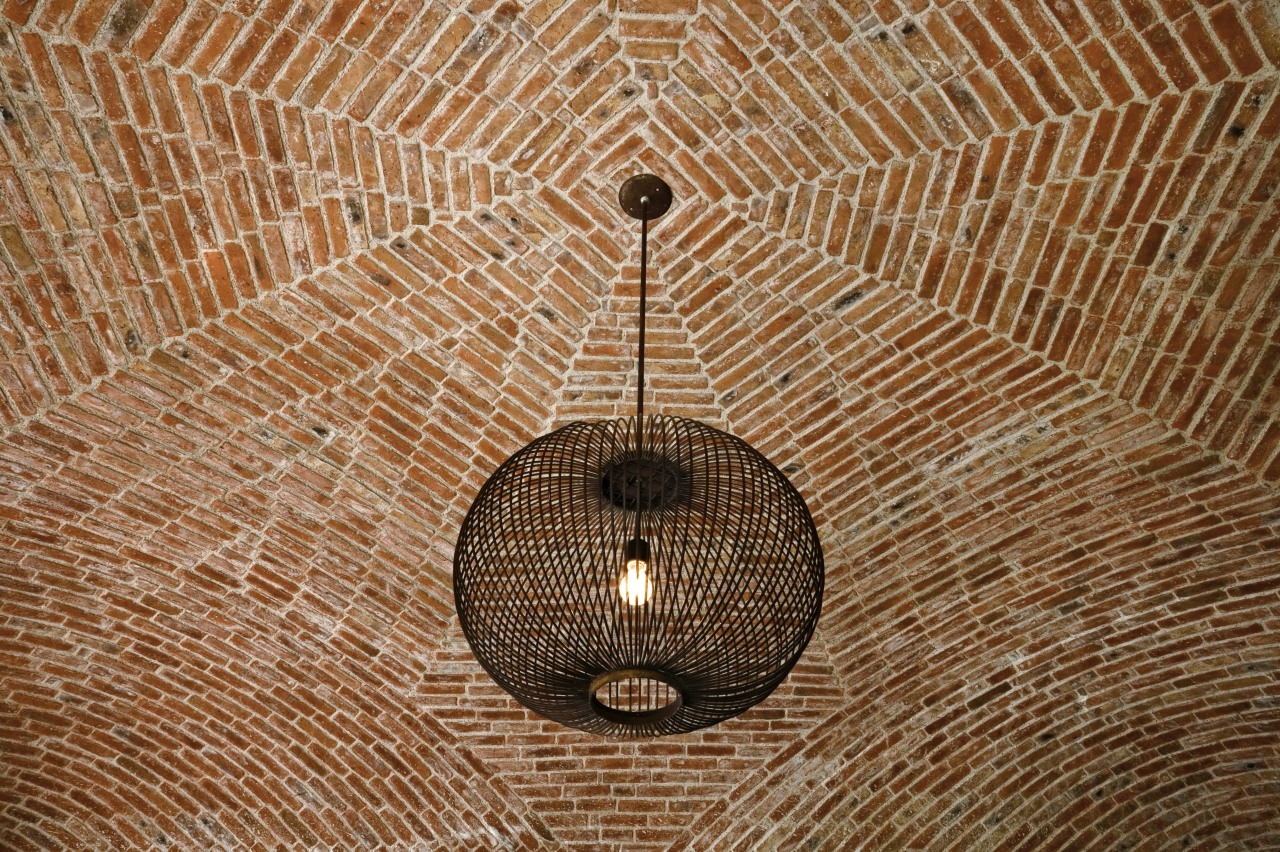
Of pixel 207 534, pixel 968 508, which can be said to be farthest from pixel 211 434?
pixel 968 508

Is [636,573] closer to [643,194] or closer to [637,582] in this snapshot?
[637,582]

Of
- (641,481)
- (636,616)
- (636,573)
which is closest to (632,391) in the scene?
(641,481)

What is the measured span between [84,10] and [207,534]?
203cm

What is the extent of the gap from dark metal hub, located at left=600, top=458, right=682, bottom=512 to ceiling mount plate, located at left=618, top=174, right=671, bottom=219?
3.12 ft

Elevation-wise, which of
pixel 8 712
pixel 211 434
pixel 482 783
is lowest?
pixel 482 783

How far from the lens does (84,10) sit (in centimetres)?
260

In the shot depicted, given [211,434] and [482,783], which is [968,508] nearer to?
Result: [482,783]

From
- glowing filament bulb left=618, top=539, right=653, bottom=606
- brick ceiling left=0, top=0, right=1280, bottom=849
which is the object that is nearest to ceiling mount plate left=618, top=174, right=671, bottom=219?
brick ceiling left=0, top=0, right=1280, bottom=849

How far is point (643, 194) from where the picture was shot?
Result: 124 inches

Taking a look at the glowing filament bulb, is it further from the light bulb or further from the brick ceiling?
the brick ceiling

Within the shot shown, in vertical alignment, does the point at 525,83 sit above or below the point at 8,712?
above

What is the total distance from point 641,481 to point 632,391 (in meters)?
1.05

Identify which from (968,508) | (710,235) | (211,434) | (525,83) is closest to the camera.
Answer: (525,83)

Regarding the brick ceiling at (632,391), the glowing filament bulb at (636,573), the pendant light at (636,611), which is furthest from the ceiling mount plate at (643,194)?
the glowing filament bulb at (636,573)
